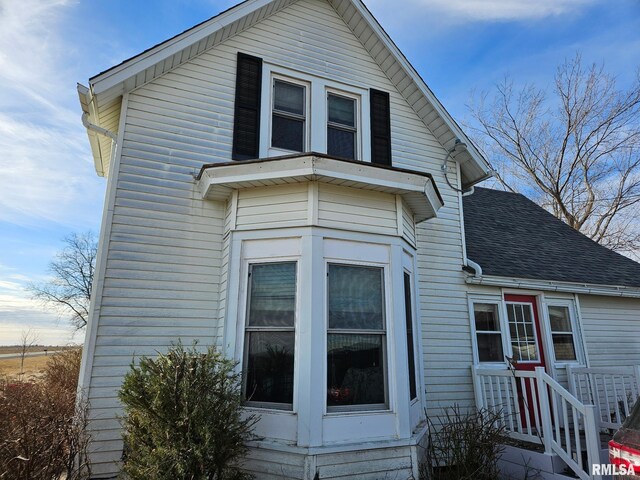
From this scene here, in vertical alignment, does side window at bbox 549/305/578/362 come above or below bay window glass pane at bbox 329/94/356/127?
below

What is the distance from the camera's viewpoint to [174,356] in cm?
375

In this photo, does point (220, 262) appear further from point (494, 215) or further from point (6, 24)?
point (494, 215)

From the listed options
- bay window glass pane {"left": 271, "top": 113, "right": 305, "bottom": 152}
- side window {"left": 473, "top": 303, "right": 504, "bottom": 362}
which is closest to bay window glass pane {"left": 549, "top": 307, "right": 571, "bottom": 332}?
side window {"left": 473, "top": 303, "right": 504, "bottom": 362}

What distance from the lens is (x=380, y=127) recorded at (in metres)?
6.99

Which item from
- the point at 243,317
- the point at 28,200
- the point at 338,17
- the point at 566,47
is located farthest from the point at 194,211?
the point at 566,47

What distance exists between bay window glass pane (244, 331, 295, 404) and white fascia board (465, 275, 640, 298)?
3856 millimetres

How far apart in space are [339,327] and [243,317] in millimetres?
1136

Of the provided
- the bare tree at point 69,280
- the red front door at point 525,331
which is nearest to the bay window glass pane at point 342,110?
the red front door at point 525,331

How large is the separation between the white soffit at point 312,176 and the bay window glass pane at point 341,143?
1.72 m

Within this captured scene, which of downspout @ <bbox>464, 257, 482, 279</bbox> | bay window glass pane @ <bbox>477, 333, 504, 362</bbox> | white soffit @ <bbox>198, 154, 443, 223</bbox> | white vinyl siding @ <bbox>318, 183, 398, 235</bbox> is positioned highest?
white soffit @ <bbox>198, 154, 443, 223</bbox>

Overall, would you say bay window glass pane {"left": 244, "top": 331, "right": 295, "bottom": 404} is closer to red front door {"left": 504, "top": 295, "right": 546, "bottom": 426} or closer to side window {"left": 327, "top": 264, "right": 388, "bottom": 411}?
side window {"left": 327, "top": 264, "right": 388, "bottom": 411}

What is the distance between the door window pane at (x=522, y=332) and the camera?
7038 millimetres

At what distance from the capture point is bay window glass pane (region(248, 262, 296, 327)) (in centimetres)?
458

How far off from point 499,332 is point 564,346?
1585 millimetres
